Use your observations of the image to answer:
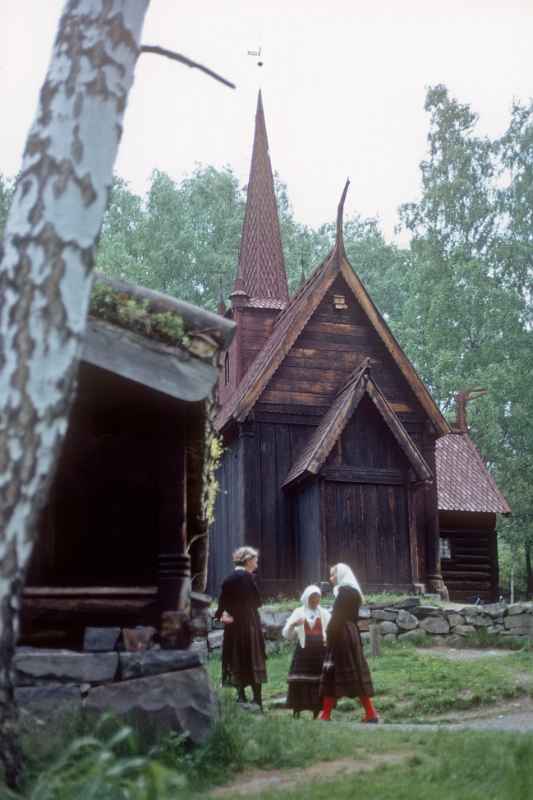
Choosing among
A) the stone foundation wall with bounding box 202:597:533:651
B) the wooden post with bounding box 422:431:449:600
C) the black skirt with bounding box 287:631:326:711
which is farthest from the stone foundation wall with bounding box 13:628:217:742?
the wooden post with bounding box 422:431:449:600

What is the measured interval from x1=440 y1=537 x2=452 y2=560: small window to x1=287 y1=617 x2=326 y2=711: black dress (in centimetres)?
1379

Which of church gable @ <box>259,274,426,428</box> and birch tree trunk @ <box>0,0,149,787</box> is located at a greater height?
church gable @ <box>259,274,426,428</box>

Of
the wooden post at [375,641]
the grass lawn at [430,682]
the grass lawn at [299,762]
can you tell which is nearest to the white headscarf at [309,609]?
the grass lawn at [430,682]

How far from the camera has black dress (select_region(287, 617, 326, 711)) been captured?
10.4 meters

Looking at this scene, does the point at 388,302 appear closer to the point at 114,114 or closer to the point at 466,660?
the point at 466,660

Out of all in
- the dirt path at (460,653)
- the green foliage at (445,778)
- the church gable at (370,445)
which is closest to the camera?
the green foliage at (445,778)

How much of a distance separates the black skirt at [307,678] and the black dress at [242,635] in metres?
0.37

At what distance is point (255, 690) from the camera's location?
420 inches

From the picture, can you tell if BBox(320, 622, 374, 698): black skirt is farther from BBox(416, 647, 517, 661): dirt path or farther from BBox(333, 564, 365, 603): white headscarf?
BBox(416, 647, 517, 661): dirt path

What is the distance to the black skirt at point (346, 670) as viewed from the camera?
978 cm

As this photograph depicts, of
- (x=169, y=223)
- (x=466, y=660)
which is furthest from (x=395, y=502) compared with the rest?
(x=169, y=223)

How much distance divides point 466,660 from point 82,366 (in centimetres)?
909

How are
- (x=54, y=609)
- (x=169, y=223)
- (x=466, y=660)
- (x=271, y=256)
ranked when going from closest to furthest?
(x=54, y=609), (x=466, y=660), (x=271, y=256), (x=169, y=223)

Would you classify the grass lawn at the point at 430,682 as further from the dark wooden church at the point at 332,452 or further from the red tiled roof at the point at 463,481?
the red tiled roof at the point at 463,481
